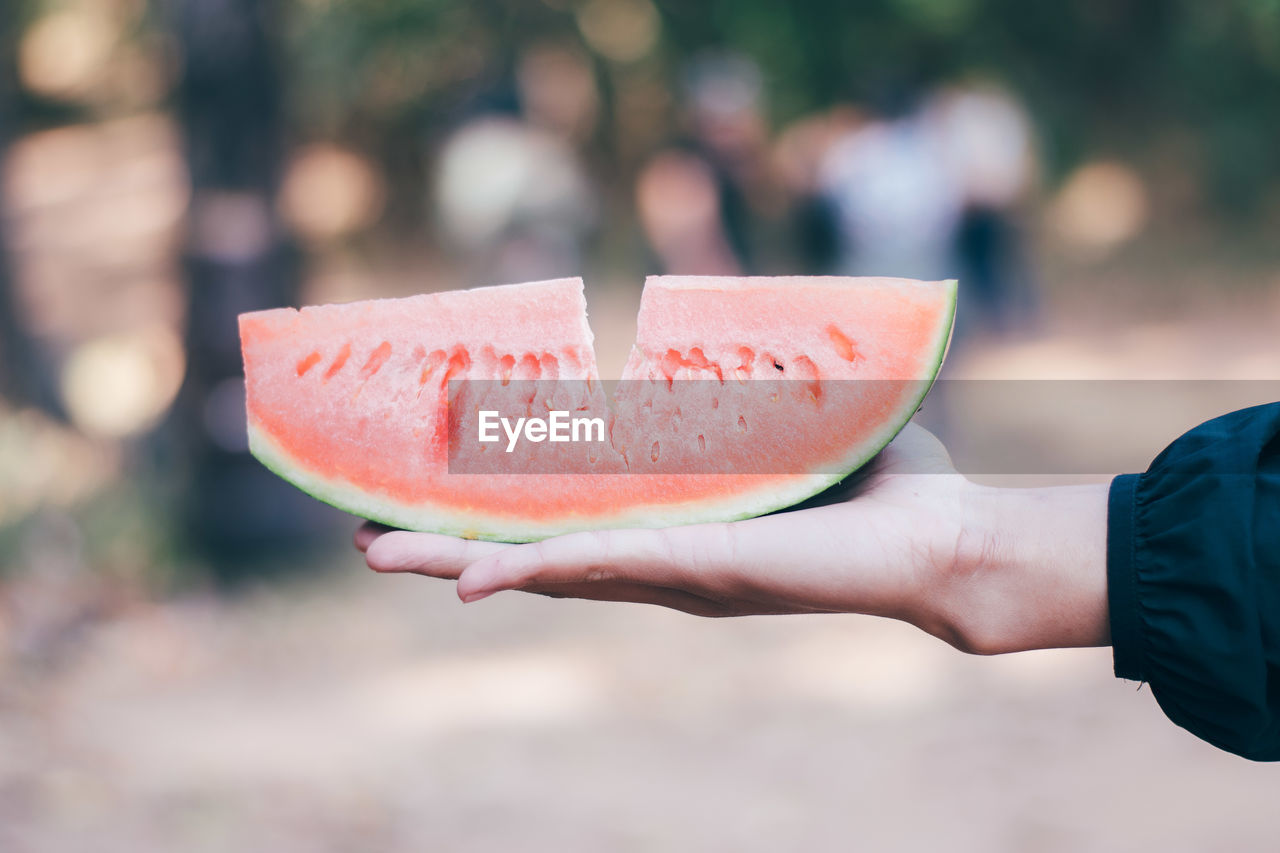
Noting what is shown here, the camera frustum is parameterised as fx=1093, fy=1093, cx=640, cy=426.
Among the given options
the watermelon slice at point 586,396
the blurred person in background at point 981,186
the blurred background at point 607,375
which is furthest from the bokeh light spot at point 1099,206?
the watermelon slice at point 586,396

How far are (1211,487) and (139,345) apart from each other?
8.99 m

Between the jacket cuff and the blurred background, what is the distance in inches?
70.5

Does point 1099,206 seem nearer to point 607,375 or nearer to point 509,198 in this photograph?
point 607,375

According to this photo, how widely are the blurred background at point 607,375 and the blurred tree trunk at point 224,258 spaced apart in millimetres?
16

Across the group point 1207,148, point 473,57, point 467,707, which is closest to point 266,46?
point 467,707

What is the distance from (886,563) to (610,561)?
1.56 feet

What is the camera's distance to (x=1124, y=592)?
173 centimetres

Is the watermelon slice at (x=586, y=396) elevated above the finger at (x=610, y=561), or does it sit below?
above

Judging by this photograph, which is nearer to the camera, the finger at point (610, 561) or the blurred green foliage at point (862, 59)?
the finger at point (610, 561)

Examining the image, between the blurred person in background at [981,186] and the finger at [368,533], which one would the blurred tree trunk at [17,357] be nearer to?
the finger at [368,533]

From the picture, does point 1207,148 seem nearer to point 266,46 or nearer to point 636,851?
point 266,46

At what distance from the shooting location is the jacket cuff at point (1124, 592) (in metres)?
1.71
